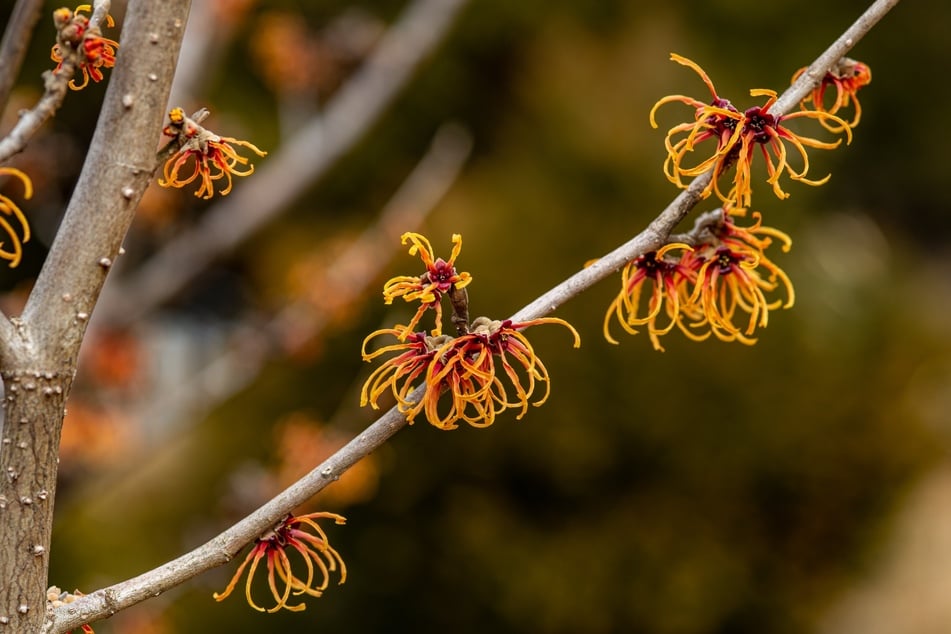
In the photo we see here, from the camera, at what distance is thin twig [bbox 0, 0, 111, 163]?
74 centimetres

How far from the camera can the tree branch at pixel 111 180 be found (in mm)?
819

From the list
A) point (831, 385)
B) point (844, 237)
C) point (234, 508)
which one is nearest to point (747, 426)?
point (831, 385)

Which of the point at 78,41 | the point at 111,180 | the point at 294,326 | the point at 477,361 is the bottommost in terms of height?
the point at 477,361

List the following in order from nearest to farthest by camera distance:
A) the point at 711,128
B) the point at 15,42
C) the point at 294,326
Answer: the point at 15,42, the point at 711,128, the point at 294,326

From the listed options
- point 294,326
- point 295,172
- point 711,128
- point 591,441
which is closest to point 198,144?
point 711,128

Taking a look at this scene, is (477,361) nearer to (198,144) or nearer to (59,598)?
(198,144)

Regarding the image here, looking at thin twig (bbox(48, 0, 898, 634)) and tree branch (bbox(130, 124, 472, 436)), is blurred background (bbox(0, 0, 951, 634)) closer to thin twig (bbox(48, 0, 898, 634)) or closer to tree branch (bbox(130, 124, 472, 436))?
tree branch (bbox(130, 124, 472, 436))

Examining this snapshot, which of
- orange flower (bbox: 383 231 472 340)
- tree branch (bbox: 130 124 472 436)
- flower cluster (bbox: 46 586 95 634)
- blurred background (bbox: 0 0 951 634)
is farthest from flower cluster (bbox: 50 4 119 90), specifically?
blurred background (bbox: 0 0 951 634)

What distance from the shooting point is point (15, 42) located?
755mm

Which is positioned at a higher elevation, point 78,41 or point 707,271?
point 78,41

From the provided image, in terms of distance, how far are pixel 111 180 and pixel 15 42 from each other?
13cm

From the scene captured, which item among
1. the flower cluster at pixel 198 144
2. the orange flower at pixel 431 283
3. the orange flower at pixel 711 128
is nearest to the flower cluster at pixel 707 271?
the orange flower at pixel 711 128

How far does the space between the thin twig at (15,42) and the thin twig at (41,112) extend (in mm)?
22

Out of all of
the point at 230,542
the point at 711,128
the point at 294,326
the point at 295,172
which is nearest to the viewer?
the point at 230,542
